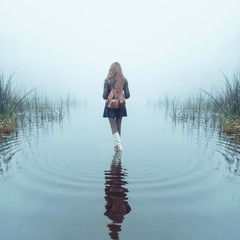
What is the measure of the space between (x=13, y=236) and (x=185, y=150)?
13.4 feet

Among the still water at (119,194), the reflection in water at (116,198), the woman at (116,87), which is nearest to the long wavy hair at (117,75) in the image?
the woman at (116,87)

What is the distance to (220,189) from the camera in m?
2.97

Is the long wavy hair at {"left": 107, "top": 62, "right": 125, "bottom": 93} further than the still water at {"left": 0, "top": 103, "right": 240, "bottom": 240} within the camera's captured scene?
Yes

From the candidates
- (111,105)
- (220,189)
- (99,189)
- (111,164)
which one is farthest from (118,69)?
(220,189)

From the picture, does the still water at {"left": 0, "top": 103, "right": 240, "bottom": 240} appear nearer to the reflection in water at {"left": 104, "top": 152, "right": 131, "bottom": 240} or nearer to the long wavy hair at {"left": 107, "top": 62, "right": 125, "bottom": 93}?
the reflection in water at {"left": 104, "top": 152, "right": 131, "bottom": 240}

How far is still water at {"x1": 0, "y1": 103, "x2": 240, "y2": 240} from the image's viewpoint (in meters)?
2.07

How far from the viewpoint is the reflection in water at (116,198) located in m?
2.14

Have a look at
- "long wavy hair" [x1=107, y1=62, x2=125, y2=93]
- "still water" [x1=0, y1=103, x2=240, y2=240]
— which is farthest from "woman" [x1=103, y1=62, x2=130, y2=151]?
"still water" [x1=0, y1=103, x2=240, y2=240]

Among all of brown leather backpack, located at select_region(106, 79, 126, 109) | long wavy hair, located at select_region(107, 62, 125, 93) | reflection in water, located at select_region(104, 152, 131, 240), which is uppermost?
long wavy hair, located at select_region(107, 62, 125, 93)

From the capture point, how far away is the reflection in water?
214cm

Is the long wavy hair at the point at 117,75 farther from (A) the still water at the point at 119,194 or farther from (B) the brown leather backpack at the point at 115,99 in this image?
(A) the still water at the point at 119,194

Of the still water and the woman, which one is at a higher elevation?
the woman

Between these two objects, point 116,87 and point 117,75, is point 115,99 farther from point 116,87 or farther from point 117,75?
point 117,75

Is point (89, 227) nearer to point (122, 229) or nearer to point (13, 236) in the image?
point (122, 229)
